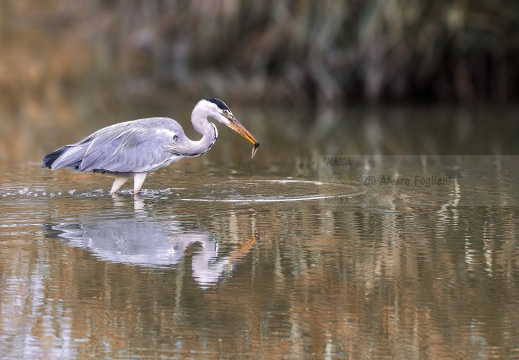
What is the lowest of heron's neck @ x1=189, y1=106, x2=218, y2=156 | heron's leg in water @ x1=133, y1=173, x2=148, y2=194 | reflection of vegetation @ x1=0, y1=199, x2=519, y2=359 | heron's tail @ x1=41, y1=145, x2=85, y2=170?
reflection of vegetation @ x1=0, y1=199, x2=519, y2=359

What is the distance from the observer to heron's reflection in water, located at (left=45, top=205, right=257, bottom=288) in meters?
5.82

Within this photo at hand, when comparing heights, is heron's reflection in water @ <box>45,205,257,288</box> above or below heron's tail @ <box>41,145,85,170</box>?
below

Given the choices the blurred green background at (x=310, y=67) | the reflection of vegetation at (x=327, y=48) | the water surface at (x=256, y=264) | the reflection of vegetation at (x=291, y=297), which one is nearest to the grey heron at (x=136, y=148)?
the water surface at (x=256, y=264)

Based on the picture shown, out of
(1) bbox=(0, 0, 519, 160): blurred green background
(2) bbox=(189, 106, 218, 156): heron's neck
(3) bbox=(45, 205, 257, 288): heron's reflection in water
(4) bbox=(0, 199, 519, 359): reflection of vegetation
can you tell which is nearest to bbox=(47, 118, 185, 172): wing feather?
(2) bbox=(189, 106, 218, 156): heron's neck

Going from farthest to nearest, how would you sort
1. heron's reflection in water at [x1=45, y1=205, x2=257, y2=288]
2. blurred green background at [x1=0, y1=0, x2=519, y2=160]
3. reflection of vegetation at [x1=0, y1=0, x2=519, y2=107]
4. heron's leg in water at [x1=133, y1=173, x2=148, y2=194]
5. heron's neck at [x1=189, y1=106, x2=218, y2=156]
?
reflection of vegetation at [x1=0, y1=0, x2=519, y2=107]
blurred green background at [x1=0, y1=0, x2=519, y2=160]
heron's neck at [x1=189, y1=106, x2=218, y2=156]
heron's leg in water at [x1=133, y1=173, x2=148, y2=194]
heron's reflection in water at [x1=45, y1=205, x2=257, y2=288]

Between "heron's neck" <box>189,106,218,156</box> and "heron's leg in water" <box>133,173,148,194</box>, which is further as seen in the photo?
"heron's neck" <box>189,106,218,156</box>

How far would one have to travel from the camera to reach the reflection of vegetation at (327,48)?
1430cm

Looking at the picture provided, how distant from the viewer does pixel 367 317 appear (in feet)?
16.1

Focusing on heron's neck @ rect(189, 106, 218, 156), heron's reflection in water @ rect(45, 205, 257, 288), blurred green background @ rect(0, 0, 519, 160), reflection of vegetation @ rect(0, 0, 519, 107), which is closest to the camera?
heron's reflection in water @ rect(45, 205, 257, 288)

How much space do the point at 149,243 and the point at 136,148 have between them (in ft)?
6.44

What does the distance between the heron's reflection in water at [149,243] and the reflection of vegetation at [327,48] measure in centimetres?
799

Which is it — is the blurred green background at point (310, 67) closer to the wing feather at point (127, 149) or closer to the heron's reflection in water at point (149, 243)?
the wing feather at point (127, 149)

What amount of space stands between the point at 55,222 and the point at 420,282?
98.3 inches

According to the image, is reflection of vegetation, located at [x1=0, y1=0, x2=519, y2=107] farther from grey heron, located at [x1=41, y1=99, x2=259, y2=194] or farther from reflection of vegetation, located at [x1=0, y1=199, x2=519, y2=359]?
reflection of vegetation, located at [x1=0, y1=199, x2=519, y2=359]
